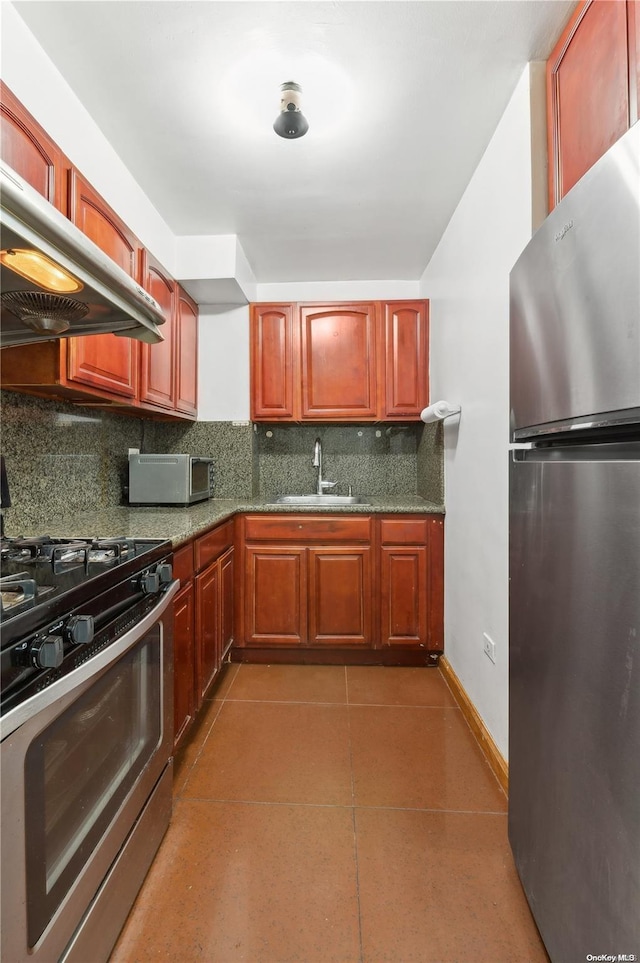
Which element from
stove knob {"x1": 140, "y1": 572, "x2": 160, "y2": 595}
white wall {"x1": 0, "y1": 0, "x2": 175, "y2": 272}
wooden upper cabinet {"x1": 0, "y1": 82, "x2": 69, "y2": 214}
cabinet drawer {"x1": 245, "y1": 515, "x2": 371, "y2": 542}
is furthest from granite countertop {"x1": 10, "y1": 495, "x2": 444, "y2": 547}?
white wall {"x1": 0, "y1": 0, "x2": 175, "y2": 272}

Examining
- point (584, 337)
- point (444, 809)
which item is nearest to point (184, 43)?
point (584, 337)

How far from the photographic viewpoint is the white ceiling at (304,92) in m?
1.24

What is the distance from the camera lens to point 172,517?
2.03 m

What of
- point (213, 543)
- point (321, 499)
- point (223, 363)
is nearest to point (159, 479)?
point (213, 543)

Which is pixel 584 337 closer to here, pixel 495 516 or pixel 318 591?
pixel 495 516

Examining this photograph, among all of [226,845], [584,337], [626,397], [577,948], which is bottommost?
[226,845]

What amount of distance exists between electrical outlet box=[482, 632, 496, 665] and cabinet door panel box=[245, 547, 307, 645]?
1096 mm

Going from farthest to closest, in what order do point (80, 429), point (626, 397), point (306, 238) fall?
point (306, 238) → point (80, 429) → point (626, 397)

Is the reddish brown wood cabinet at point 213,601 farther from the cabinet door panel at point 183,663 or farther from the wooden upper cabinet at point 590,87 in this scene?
the wooden upper cabinet at point 590,87

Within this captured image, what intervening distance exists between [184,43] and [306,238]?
47.6 inches

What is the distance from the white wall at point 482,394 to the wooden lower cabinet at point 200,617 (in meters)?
1.18

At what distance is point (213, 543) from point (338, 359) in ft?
4.89

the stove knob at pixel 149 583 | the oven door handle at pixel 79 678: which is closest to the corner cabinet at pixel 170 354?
the stove knob at pixel 149 583

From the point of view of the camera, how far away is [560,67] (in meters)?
1.30
